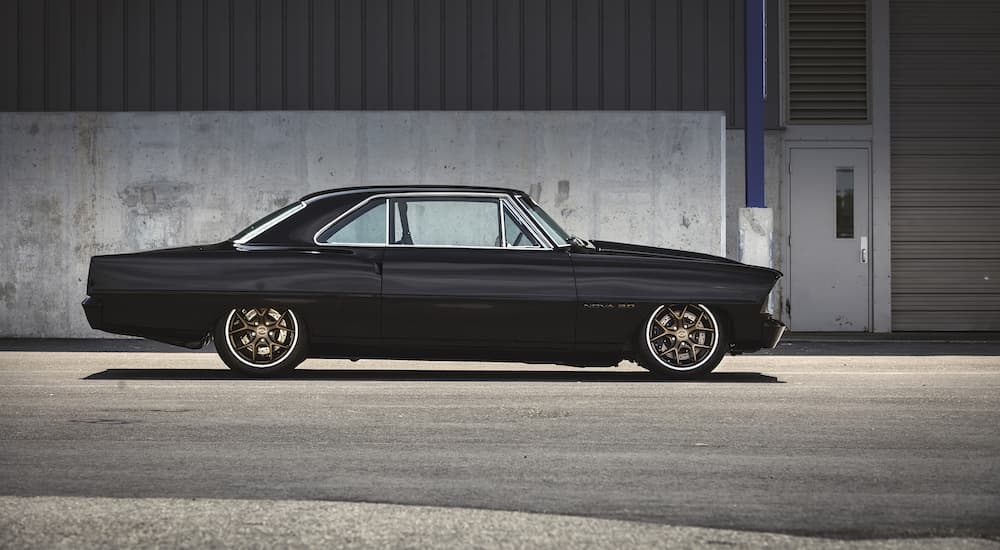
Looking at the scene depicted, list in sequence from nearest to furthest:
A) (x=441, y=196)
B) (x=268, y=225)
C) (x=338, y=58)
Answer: (x=268, y=225) < (x=441, y=196) < (x=338, y=58)

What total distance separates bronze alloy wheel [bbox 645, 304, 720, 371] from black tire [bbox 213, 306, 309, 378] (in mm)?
2474

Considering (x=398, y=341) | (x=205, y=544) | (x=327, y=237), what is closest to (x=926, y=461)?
(x=205, y=544)

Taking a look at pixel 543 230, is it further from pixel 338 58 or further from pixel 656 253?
pixel 338 58

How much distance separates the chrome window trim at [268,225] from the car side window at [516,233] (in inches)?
58.3

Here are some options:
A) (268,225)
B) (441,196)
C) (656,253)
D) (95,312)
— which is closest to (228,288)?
(268,225)

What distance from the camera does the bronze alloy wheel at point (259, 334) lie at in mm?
9922

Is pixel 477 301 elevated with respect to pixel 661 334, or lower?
elevated

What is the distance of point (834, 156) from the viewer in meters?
19.1

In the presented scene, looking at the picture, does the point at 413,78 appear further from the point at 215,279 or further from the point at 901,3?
the point at 215,279

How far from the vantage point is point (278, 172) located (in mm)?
17281

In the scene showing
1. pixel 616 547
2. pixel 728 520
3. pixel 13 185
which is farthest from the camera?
pixel 13 185

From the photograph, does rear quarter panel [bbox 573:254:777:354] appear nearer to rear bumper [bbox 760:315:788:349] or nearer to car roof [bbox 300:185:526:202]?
rear bumper [bbox 760:315:788:349]

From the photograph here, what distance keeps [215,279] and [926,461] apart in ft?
17.7

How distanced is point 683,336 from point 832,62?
33.6 ft
